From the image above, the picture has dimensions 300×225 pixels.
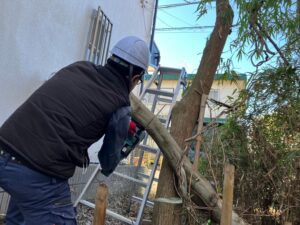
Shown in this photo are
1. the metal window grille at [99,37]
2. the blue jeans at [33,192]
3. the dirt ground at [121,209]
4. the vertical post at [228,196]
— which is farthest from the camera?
the metal window grille at [99,37]

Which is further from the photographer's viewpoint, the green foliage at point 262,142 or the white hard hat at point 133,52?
the green foliage at point 262,142

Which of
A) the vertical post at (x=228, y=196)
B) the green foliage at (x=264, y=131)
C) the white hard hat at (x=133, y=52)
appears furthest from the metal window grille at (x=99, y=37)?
the vertical post at (x=228, y=196)

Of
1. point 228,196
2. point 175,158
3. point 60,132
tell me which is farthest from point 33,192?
point 175,158

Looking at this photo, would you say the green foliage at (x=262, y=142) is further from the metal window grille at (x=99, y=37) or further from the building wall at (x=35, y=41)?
the metal window grille at (x=99, y=37)

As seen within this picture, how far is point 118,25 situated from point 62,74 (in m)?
4.13

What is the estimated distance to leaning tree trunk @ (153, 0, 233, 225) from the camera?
3.06m

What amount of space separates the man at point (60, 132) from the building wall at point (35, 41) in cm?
163

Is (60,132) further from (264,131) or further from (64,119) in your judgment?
(264,131)

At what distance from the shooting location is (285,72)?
3213 mm

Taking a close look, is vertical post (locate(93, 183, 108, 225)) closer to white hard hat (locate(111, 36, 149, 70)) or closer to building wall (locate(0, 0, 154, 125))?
white hard hat (locate(111, 36, 149, 70))

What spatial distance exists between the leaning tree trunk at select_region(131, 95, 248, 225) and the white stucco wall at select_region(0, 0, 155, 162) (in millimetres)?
1267

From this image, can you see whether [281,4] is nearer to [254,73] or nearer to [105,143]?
[254,73]

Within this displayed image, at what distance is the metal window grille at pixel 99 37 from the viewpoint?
4.72 meters

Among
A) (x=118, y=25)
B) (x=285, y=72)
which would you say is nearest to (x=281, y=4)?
(x=285, y=72)
